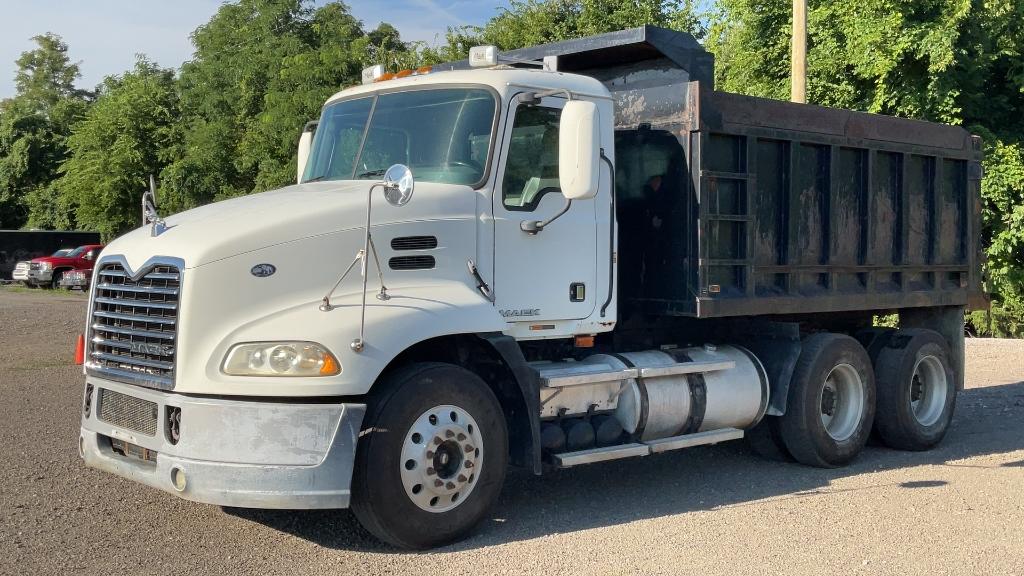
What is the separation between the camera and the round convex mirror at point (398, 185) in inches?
234

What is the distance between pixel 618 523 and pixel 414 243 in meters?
2.27

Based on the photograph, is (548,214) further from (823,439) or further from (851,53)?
(851,53)

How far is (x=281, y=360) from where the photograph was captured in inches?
225

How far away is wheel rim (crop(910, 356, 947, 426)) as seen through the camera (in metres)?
9.98

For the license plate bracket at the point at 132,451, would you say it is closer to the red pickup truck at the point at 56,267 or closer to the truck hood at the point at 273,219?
the truck hood at the point at 273,219

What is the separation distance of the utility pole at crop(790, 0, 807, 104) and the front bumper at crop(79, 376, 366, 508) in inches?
462

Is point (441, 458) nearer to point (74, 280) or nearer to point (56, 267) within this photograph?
point (74, 280)

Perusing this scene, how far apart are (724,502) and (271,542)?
10.5 feet

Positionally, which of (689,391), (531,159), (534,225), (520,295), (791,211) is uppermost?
(531,159)

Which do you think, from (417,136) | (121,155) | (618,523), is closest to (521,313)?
(417,136)

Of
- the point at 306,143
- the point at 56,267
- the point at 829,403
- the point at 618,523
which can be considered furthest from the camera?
the point at 56,267

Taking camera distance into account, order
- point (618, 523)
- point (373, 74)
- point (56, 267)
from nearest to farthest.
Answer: point (618, 523)
point (373, 74)
point (56, 267)

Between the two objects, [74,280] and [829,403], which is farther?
[74,280]

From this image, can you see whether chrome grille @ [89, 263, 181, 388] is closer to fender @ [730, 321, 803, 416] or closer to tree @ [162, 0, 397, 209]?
fender @ [730, 321, 803, 416]
